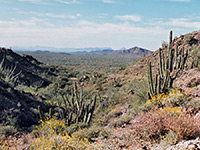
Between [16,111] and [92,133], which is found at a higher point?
[92,133]

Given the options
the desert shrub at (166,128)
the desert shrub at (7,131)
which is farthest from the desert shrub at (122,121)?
the desert shrub at (7,131)

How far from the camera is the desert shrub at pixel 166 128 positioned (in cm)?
388

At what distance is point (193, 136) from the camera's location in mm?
3904

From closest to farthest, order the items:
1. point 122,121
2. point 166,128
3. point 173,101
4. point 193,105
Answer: point 166,128 < point 193,105 < point 173,101 < point 122,121

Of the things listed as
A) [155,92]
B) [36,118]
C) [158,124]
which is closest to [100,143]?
[158,124]

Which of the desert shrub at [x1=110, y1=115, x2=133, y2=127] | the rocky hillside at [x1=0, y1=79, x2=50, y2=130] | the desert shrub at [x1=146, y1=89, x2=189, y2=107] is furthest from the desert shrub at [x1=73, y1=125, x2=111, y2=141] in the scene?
the rocky hillside at [x1=0, y1=79, x2=50, y2=130]

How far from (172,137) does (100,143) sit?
6.23 ft

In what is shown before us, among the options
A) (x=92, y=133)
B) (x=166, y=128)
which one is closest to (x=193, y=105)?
(x=166, y=128)

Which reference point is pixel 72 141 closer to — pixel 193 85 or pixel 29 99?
pixel 193 85

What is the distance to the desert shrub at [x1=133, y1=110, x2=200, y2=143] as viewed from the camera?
388 centimetres

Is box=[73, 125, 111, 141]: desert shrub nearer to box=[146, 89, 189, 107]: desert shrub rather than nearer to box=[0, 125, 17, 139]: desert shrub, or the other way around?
box=[146, 89, 189, 107]: desert shrub

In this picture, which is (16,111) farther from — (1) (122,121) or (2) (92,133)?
(1) (122,121)

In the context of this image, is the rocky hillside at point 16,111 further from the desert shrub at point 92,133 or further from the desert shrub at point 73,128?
the desert shrub at point 92,133

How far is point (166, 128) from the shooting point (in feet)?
13.6
